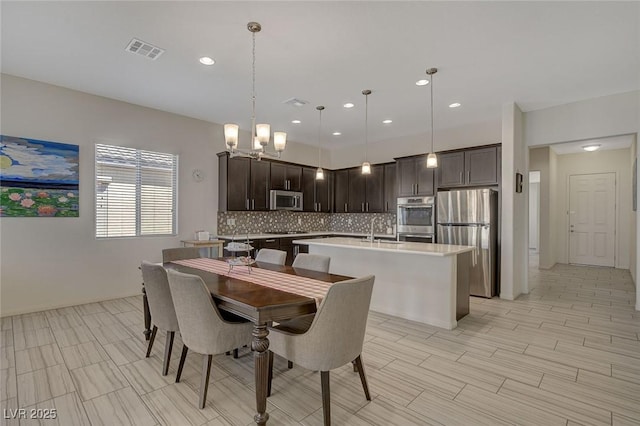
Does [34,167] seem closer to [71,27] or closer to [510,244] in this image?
[71,27]

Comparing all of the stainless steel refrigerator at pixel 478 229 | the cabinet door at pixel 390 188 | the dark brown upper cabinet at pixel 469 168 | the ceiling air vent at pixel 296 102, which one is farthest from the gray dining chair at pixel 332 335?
the cabinet door at pixel 390 188

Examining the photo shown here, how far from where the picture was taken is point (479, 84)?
13.0ft

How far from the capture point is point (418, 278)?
3.74m

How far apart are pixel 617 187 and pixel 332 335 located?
8.82 m

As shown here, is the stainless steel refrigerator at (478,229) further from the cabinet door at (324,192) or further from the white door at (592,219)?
the white door at (592,219)

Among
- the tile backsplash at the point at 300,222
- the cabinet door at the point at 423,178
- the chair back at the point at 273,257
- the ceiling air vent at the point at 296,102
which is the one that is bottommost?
the chair back at the point at 273,257

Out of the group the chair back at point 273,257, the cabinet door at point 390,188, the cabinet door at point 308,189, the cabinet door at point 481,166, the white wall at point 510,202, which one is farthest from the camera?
the cabinet door at point 308,189

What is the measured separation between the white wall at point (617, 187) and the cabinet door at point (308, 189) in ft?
19.8

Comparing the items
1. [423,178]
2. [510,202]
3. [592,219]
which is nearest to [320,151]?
[423,178]

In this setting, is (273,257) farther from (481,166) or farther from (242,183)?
(481,166)

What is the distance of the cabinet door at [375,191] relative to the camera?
663 centimetres

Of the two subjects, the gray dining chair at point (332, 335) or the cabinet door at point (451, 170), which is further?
the cabinet door at point (451, 170)

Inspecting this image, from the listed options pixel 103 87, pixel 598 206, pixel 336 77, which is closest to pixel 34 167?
pixel 103 87

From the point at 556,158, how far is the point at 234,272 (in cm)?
862
